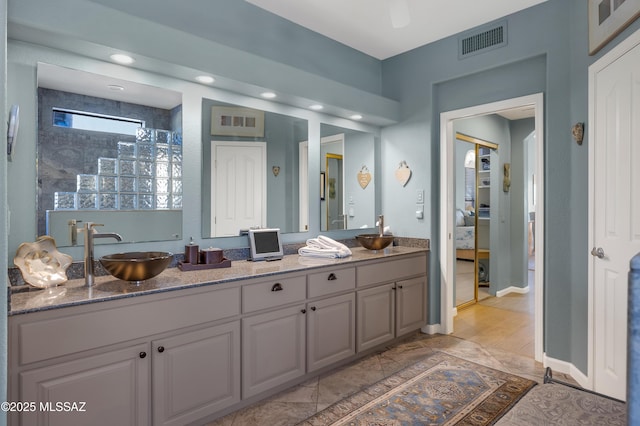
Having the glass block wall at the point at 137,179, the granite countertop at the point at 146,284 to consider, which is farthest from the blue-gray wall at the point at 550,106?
the glass block wall at the point at 137,179

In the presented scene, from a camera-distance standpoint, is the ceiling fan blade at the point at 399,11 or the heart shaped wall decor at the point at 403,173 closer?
the ceiling fan blade at the point at 399,11

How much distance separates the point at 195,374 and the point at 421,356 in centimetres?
197

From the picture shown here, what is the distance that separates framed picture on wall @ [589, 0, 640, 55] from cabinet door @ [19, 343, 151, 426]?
3141mm

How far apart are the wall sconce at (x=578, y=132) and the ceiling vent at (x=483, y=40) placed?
3.49 ft

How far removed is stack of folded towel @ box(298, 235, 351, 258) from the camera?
303cm

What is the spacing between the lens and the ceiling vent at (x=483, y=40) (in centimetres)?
327

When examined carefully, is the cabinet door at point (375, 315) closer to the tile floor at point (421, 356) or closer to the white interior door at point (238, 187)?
the tile floor at point (421, 356)

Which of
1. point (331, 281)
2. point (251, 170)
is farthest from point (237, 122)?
point (331, 281)

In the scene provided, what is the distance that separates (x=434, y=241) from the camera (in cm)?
377

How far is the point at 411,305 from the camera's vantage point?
3.55m

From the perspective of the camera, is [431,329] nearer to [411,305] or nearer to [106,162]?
[411,305]

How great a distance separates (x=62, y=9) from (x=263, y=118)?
151 cm

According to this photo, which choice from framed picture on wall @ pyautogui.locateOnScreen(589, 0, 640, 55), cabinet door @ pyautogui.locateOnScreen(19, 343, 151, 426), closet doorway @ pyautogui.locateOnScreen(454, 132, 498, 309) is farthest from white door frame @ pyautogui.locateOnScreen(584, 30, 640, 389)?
cabinet door @ pyautogui.locateOnScreen(19, 343, 151, 426)

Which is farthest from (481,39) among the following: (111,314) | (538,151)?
(111,314)
